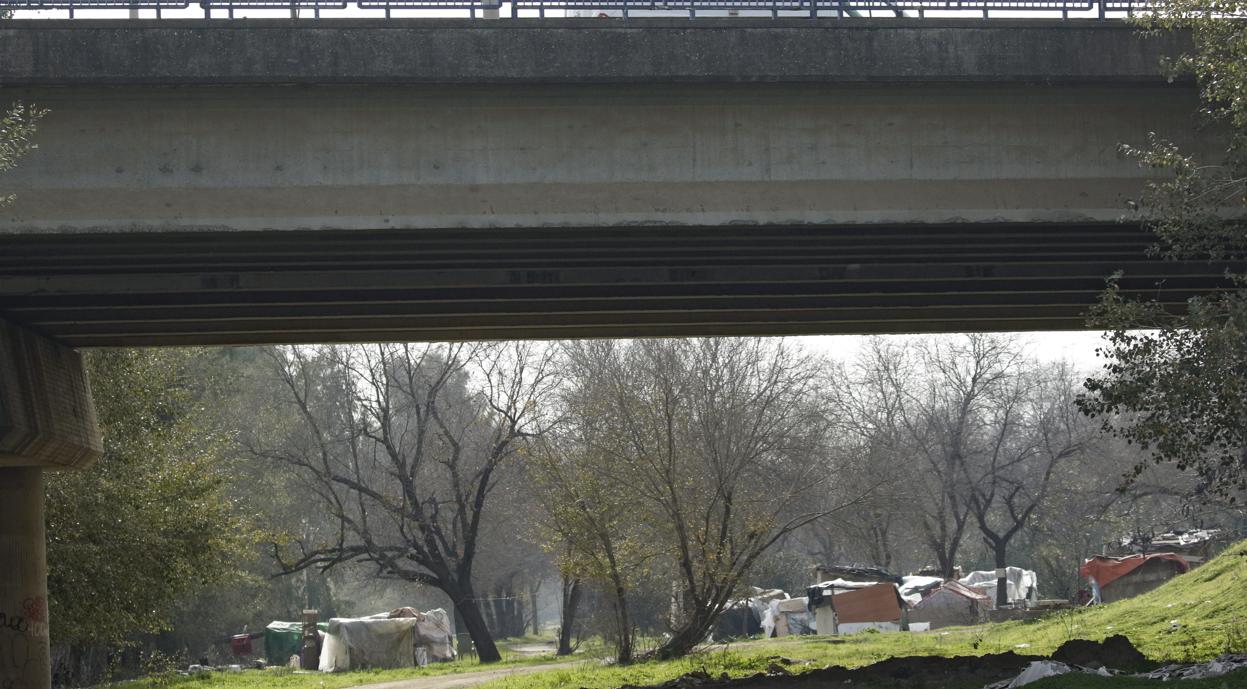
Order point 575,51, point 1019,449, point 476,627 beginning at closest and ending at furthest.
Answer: point 575,51
point 476,627
point 1019,449

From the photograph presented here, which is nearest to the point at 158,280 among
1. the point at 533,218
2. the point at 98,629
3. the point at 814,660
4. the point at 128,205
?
the point at 128,205

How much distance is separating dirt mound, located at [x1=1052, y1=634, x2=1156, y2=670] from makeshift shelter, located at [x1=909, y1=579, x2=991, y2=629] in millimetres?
26463

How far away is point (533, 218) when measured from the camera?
46.9ft

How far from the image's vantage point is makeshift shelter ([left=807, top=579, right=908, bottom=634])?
133 ft

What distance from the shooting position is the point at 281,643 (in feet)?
153

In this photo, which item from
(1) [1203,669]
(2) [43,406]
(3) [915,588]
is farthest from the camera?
(3) [915,588]

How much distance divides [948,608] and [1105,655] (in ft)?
89.9

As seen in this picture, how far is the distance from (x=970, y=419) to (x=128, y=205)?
52320 millimetres

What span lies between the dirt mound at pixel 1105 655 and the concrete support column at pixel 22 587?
43.1 feet

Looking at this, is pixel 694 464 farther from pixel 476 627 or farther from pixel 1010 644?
pixel 476 627

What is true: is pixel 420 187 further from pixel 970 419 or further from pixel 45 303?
pixel 970 419

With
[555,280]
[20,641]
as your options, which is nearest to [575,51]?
[555,280]

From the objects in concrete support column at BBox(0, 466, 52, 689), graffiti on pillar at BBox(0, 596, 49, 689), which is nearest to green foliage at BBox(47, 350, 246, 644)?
concrete support column at BBox(0, 466, 52, 689)

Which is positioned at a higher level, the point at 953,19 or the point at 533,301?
the point at 953,19
